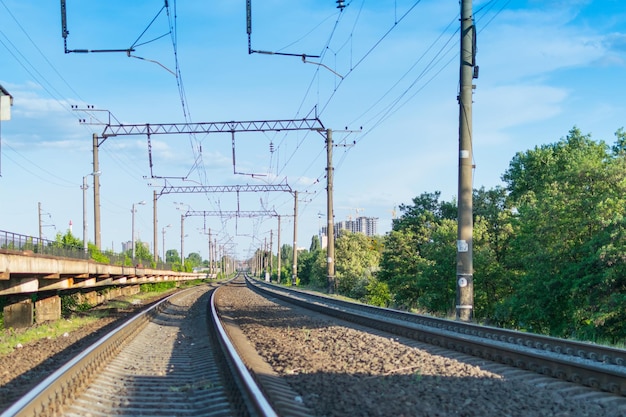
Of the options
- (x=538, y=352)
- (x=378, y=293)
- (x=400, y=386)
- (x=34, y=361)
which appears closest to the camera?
(x=400, y=386)

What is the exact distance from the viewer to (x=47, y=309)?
27406mm

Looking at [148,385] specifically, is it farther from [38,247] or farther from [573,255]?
[573,255]

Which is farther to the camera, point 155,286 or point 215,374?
point 155,286

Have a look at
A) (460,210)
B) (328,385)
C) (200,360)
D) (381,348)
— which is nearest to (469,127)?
(460,210)

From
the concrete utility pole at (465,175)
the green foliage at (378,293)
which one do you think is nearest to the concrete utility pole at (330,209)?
the green foliage at (378,293)

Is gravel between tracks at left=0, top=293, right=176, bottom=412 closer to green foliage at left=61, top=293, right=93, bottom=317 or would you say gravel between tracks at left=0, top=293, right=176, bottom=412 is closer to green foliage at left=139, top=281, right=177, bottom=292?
green foliage at left=61, top=293, right=93, bottom=317

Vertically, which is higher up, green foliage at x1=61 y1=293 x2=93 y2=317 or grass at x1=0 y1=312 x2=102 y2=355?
grass at x1=0 y1=312 x2=102 y2=355

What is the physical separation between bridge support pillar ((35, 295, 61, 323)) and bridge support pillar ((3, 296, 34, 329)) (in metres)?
1.28

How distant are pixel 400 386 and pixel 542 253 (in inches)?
828

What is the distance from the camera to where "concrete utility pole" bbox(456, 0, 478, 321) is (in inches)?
744

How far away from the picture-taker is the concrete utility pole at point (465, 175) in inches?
744

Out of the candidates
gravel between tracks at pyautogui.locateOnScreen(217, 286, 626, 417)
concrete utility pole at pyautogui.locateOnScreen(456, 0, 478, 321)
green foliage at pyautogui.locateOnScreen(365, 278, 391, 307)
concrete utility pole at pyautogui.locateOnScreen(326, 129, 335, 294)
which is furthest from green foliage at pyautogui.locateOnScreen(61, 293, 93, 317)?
green foliage at pyautogui.locateOnScreen(365, 278, 391, 307)

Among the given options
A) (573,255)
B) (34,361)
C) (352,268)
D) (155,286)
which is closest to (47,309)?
(34,361)

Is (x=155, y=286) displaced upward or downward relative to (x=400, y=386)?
downward
